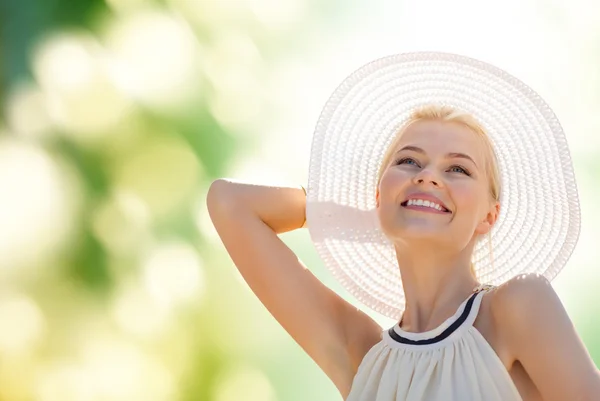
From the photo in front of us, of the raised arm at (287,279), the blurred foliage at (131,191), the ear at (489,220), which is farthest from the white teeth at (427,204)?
the blurred foliage at (131,191)

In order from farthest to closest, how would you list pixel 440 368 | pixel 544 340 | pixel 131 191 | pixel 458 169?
pixel 131 191 → pixel 458 169 → pixel 440 368 → pixel 544 340

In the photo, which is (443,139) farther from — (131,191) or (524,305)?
(131,191)

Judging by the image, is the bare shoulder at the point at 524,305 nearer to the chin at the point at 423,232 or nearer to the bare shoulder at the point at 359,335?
the chin at the point at 423,232

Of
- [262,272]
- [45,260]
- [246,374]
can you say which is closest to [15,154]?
[45,260]

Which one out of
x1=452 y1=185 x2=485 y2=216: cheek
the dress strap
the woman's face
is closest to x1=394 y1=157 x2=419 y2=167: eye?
the woman's face

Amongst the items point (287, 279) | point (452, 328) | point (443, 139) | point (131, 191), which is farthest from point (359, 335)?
point (131, 191)

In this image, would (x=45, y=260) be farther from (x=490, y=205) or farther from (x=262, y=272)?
(x=490, y=205)

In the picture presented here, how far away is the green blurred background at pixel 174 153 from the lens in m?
2.87

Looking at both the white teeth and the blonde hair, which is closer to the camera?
the white teeth

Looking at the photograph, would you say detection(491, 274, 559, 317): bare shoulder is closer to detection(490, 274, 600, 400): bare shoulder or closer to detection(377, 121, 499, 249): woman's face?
detection(490, 274, 600, 400): bare shoulder

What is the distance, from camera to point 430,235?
1.46 metres

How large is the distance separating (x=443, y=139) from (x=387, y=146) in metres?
0.24

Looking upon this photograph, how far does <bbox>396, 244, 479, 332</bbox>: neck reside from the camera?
1.51m

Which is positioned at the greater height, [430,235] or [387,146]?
[387,146]
